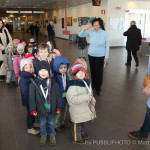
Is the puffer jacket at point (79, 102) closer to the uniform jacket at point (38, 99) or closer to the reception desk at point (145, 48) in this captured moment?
the uniform jacket at point (38, 99)

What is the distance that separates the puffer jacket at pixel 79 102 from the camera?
1.99m

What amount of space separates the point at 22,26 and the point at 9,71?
1231 inches

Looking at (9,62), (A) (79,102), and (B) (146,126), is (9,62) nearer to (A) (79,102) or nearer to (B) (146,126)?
(A) (79,102)

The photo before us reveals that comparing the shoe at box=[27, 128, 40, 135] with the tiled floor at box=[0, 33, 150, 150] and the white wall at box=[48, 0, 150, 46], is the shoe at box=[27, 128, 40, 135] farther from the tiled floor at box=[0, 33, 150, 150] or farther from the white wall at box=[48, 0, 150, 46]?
the white wall at box=[48, 0, 150, 46]

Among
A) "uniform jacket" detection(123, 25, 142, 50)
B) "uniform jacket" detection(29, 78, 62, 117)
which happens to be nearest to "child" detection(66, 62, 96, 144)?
"uniform jacket" detection(29, 78, 62, 117)

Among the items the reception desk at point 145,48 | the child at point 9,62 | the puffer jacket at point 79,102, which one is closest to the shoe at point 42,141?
the puffer jacket at point 79,102

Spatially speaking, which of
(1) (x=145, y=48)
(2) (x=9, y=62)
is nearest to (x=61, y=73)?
(2) (x=9, y=62)

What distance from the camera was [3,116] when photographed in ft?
9.73

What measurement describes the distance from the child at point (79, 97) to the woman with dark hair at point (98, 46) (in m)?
1.63

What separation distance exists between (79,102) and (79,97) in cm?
6

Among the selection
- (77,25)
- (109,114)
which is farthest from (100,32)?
(77,25)

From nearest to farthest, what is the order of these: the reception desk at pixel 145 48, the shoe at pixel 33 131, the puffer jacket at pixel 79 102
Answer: the puffer jacket at pixel 79 102 → the shoe at pixel 33 131 → the reception desk at pixel 145 48

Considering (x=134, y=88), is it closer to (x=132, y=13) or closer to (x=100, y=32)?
(x=100, y=32)

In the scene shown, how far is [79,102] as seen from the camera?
1992 millimetres
